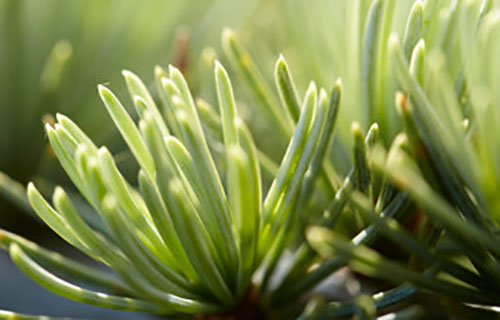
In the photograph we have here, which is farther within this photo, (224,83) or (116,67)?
(116,67)

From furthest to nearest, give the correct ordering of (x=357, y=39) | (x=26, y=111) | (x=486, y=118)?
(x=26, y=111) → (x=357, y=39) → (x=486, y=118)

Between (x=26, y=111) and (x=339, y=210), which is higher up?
(x=26, y=111)

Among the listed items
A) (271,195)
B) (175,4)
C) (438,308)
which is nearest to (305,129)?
(271,195)

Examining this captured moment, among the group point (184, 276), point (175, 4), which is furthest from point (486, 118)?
point (175, 4)

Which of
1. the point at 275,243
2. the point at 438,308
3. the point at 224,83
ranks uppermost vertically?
the point at 224,83

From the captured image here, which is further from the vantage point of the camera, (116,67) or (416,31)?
(116,67)

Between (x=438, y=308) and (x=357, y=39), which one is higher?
(x=357, y=39)

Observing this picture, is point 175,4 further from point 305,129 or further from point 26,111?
point 305,129

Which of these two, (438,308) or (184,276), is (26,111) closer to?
(184,276)

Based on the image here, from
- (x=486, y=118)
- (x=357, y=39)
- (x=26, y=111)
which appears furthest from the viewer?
(x=26, y=111)
